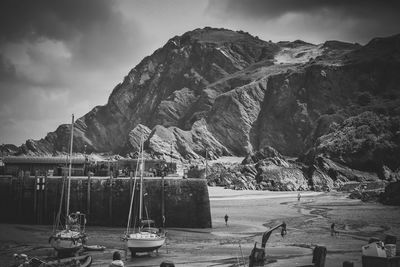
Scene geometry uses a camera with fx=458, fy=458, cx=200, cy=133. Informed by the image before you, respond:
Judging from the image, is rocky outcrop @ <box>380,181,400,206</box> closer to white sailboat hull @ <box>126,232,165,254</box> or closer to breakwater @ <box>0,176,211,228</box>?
breakwater @ <box>0,176,211,228</box>

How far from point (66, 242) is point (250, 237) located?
1734cm

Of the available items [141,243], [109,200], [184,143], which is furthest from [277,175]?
[141,243]

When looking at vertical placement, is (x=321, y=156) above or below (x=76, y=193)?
above

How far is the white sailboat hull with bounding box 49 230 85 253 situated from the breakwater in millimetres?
11902

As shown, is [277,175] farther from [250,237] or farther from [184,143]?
[250,237]

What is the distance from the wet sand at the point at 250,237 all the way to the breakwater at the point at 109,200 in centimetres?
154

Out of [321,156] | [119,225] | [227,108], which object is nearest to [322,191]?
[321,156]

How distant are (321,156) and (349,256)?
9170 centimetres

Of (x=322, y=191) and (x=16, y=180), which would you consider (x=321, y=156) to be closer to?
(x=322, y=191)

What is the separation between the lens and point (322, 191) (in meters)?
105

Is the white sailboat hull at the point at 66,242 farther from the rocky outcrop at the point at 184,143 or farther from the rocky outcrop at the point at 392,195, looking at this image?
the rocky outcrop at the point at 184,143

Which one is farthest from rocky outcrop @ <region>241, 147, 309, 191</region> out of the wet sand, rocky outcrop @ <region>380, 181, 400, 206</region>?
the wet sand

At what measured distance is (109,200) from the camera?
46.5 metres

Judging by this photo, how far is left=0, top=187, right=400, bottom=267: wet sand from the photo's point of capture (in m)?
31.9
